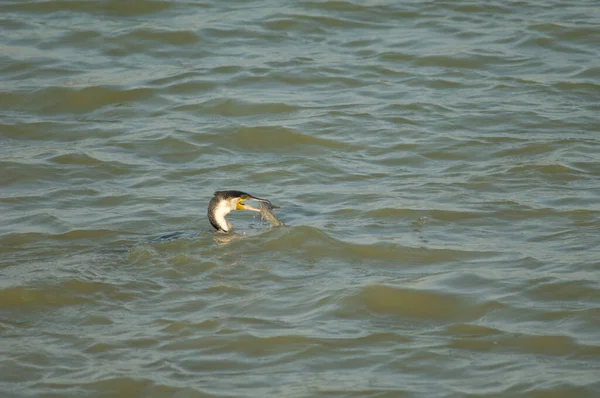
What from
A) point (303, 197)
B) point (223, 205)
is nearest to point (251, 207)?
point (223, 205)

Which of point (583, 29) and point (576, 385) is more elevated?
point (583, 29)

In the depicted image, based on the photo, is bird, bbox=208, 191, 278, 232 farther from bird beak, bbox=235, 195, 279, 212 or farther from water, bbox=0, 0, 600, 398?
water, bbox=0, 0, 600, 398

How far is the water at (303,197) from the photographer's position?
18.9 feet

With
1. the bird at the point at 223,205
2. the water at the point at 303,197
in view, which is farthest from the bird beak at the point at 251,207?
the water at the point at 303,197

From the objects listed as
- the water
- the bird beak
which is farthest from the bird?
the water

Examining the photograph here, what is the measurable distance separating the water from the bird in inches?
4.8

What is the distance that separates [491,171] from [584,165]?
936 millimetres

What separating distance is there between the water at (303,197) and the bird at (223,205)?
0.12 m

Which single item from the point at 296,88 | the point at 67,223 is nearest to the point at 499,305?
the point at 67,223

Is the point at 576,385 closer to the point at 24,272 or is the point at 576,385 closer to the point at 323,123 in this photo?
the point at 24,272

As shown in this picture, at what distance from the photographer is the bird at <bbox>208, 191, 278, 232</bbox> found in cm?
802

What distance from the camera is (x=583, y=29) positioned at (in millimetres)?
13273

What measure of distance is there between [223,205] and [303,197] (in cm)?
110

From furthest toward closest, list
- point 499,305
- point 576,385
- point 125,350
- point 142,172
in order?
1. point 142,172
2. point 499,305
3. point 125,350
4. point 576,385
